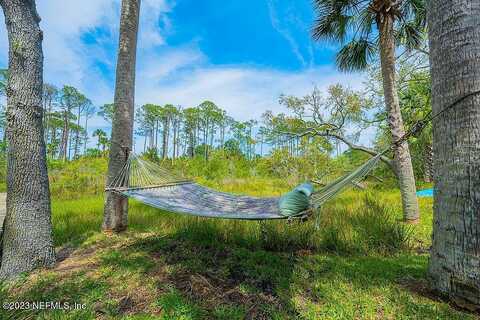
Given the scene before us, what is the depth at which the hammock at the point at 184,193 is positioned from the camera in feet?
5.60

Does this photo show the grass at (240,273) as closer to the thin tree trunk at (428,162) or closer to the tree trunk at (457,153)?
the tree trunk at (457,153)

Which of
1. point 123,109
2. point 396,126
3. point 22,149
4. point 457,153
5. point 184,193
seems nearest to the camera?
point 457,153

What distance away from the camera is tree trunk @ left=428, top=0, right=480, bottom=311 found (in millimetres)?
1224

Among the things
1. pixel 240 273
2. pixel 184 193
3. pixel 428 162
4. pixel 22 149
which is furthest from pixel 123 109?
pixel 428 162

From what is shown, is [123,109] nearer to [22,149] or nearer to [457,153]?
[22,149]

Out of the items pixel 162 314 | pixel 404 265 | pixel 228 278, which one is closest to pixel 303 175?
pixel 404 265

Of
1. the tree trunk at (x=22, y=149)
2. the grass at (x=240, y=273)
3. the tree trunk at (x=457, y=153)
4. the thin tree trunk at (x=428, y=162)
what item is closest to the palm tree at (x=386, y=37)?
the grass at (x=240, y=273)

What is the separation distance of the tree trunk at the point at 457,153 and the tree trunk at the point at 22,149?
2.76 metres

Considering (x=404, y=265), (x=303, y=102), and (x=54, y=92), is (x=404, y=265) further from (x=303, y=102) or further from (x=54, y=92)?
(x=54, y=92)

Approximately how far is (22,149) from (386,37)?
4.60m

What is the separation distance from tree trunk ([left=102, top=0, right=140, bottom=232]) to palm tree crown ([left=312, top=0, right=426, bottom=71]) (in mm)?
2930

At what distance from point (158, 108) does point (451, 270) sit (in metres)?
26.6

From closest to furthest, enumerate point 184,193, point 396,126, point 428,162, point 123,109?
point 184,193 < point 123,109 < point 396,126 < point 428,162

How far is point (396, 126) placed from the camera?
353 cm
